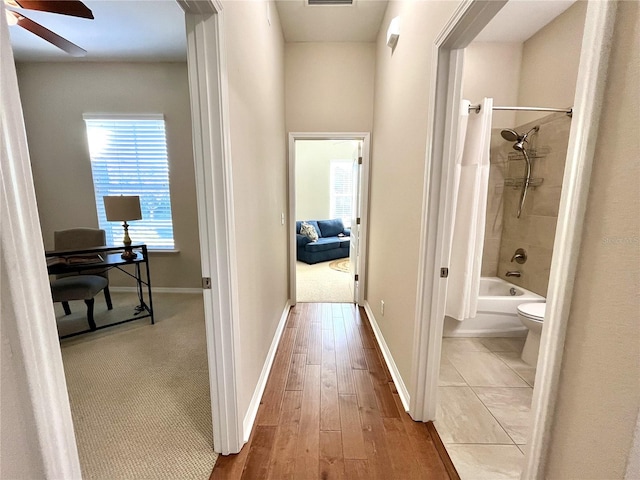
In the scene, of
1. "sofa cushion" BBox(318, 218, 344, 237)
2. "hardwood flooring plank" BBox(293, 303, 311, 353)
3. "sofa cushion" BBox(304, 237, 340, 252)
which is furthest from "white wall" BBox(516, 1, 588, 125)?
"sofa cushion" BBox(318, 218, 344, 237)

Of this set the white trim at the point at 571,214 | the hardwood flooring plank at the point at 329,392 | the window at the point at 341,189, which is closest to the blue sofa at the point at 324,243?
the window at the point at 341,189

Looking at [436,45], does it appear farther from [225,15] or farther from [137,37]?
[137,37]

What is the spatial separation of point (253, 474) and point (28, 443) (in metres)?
1.16

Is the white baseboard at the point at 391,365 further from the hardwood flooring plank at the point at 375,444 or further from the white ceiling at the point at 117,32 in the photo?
the white ceiling at the point at 117,32

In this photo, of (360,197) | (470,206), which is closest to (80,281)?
(360,197)

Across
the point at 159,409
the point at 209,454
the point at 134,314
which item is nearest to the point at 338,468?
the point at 209,454

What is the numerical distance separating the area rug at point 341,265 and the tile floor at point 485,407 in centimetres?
269

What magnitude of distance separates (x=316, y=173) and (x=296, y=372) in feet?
17.4

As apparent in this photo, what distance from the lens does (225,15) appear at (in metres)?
1.18

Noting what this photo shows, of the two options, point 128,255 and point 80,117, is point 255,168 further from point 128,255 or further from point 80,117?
point 80,117

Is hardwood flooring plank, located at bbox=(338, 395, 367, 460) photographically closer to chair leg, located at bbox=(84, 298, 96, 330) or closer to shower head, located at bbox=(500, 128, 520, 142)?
chair leg, located at bbox=(84, 298, 96, 330)

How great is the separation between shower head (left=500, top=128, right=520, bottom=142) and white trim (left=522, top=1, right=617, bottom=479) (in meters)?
2.69

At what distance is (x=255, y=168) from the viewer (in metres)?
1.73

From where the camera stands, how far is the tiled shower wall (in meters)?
2.47
